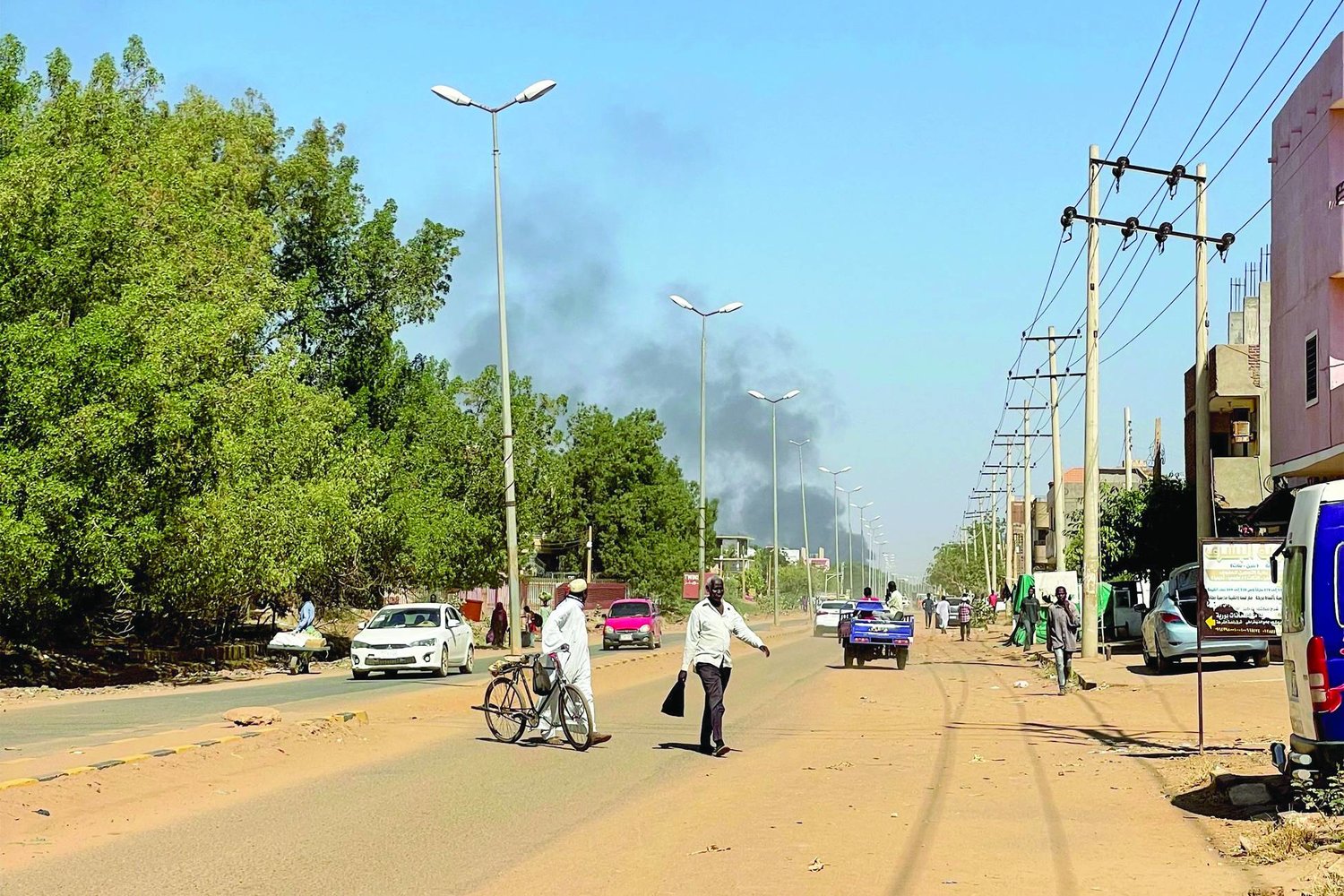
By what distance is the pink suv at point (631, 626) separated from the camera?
173 ft

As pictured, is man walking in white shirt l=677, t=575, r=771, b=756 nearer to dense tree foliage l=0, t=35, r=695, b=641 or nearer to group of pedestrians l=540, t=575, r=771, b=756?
group of pedestrians l=540, t=575, r=771, b=756

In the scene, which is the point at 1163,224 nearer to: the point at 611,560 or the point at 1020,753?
the point at 1020,753

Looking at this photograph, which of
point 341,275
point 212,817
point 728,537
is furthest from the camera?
point 728,537

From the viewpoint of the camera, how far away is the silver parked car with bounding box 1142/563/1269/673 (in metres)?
30.5

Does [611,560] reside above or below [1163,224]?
below

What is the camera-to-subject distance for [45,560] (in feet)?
92.2

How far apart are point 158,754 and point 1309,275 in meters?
24.1

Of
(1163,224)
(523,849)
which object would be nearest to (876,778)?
(523,849)

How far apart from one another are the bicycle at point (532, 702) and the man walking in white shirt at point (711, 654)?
1277mm

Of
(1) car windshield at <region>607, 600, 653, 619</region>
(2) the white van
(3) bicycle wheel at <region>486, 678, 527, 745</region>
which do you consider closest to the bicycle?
(3) bicycle wheel at <region>486, 678, 527, 745</region>

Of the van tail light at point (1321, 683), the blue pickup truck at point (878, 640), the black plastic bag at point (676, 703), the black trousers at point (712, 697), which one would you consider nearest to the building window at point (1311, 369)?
the blue pickup truck at point (878, 640)

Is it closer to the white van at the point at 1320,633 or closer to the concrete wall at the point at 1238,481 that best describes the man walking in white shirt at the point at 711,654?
the white van at the point at 1320,633

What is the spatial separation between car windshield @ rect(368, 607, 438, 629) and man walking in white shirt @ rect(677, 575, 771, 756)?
16983 mm

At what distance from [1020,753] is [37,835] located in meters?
10.7
